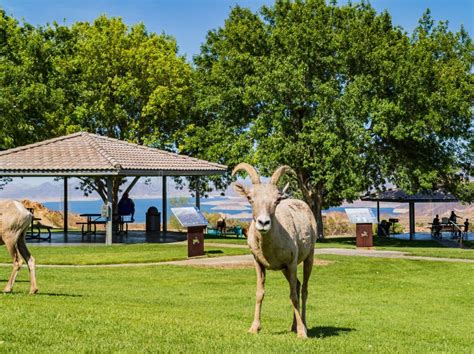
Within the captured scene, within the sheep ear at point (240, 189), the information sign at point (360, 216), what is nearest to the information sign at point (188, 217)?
the information sign at point (360, 216)

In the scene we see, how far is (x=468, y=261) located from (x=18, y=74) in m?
25.7

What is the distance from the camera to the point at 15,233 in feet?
42.5

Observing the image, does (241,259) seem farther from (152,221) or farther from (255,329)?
(152,221)

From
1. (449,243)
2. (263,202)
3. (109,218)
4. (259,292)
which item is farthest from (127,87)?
(263,202)

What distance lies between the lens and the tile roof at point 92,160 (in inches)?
1157

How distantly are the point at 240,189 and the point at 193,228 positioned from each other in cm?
1571

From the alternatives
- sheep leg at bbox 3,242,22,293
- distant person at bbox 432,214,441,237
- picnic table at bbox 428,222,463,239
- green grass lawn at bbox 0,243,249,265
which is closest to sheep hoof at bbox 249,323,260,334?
sheep leg at bbox 3,242,22,293

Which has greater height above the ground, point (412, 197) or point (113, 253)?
point (412, 197)

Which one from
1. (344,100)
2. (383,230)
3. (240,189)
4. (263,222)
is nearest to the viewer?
(263,222)

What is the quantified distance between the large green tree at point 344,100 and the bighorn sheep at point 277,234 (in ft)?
76.0

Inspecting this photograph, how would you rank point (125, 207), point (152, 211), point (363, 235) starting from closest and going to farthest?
point (363, 235) < point (125, 207) < point (152, 211)

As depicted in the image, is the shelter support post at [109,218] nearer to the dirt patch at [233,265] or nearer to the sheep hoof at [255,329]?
the dirt patch at [233,265]

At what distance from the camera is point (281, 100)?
3550 centimetres

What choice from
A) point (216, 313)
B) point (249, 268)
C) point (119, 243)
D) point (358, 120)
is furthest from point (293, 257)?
point (358, 120)
